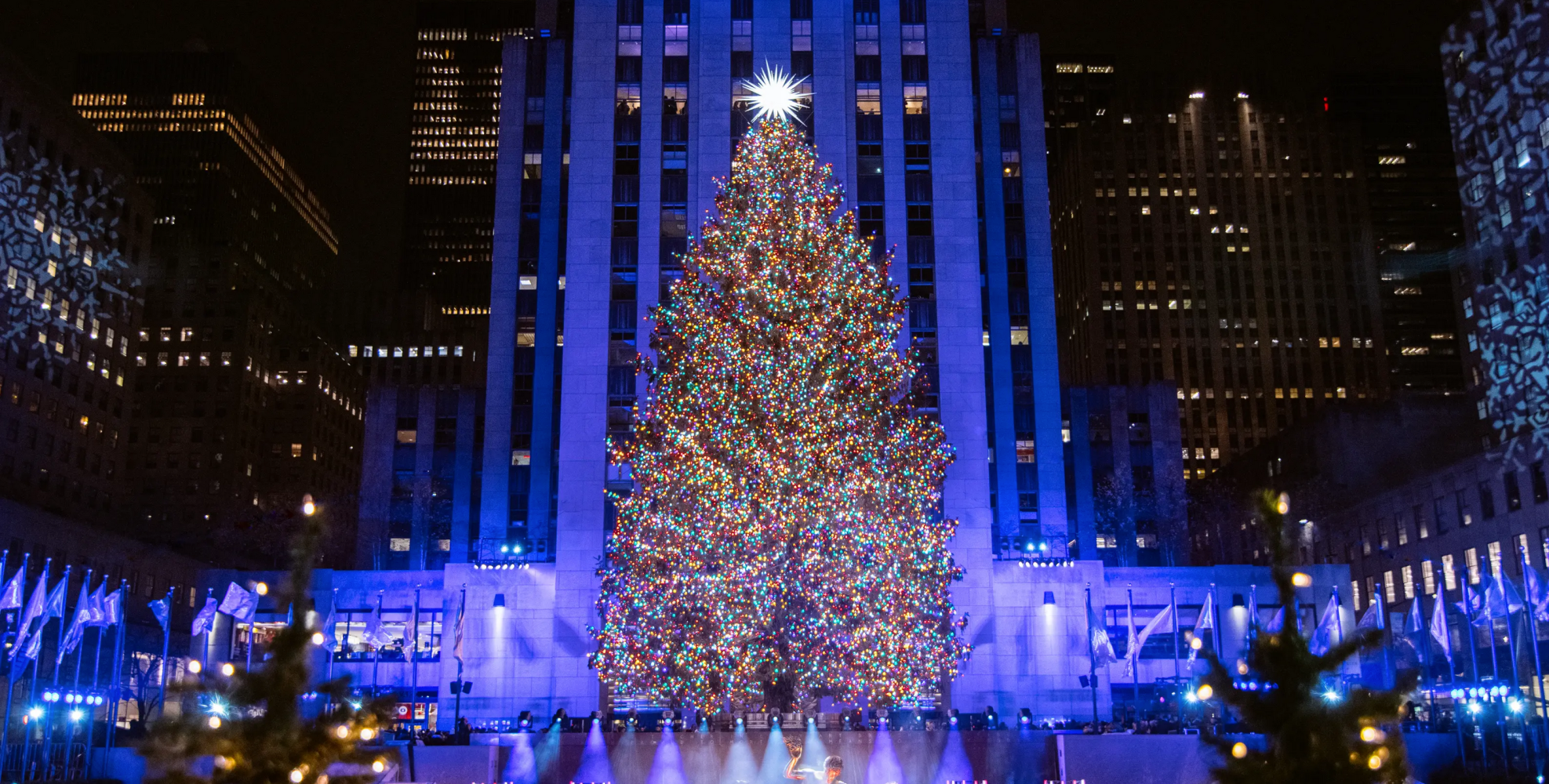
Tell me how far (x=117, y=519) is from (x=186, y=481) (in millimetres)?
24977

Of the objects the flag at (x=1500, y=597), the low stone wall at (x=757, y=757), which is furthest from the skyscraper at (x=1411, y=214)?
the low stone wall at (x=757, y=757)

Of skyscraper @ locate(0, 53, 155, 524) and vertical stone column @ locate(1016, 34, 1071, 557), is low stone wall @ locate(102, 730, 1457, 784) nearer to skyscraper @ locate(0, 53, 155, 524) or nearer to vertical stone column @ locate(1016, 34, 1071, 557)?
vertical stone column @ locate(1016, 34, 1071, 557)

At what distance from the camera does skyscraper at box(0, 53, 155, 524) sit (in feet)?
321

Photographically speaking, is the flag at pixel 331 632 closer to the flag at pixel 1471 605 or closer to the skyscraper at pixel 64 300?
the flag at pixel 1471 605

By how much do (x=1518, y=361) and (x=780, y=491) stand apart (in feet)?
171

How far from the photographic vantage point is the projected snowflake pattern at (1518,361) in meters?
66.9

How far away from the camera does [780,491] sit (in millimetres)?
36094

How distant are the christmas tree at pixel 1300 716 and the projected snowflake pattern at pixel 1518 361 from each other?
61796 millimetres

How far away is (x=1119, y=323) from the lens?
6186 inches

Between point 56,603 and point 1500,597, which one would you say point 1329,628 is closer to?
point 1500,597

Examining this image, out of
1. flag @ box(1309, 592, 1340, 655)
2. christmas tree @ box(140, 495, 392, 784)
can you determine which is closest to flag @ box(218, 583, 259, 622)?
christmas tree @ box(140, 495, 392, 784)

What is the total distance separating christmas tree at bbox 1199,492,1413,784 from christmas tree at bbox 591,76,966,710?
76.1ft

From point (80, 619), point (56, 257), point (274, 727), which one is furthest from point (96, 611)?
point (56, 257)

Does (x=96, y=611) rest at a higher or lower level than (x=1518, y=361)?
lower
